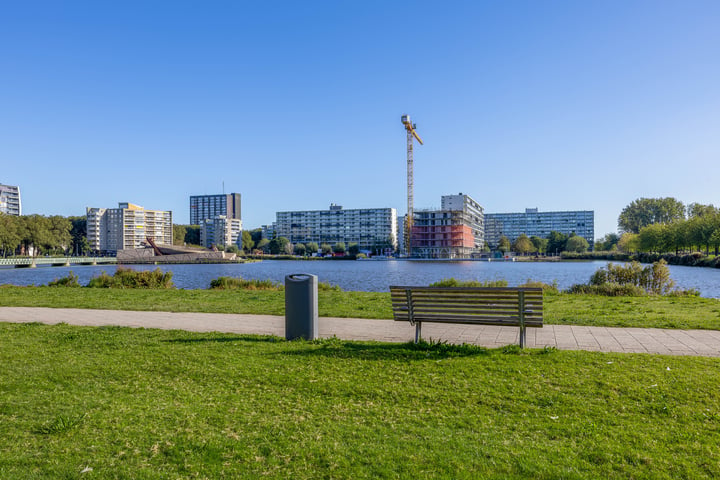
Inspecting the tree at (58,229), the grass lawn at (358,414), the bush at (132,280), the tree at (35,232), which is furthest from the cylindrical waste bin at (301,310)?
the tree at (58,229)

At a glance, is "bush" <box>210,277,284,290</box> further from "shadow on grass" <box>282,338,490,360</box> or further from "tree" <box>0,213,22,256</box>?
"tree" <box>0,213,22,256</box>

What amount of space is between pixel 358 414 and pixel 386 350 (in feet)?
8.95

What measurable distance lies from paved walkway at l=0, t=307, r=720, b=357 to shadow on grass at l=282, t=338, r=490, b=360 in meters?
0.78

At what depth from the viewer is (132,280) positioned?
76.1ft

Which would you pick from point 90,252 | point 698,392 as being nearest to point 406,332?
point 698,392

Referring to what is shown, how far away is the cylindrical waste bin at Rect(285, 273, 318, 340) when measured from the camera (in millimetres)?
8445

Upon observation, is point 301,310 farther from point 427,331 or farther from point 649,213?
point 649,213

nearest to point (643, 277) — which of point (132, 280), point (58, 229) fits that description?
point (132, 280)

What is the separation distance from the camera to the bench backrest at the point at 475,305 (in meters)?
7.27

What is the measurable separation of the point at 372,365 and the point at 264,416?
2.13 metres

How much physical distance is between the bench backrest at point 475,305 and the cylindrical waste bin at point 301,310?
159cm

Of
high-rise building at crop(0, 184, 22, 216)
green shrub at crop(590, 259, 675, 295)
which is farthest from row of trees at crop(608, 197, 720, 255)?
high-rise building at crop(0, 184, 22, 216)

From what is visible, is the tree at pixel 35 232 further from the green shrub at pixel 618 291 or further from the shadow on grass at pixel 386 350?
the shadow on grass at pixel 386 350

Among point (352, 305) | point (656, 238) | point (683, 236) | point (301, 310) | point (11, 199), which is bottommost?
point (352, 305)
